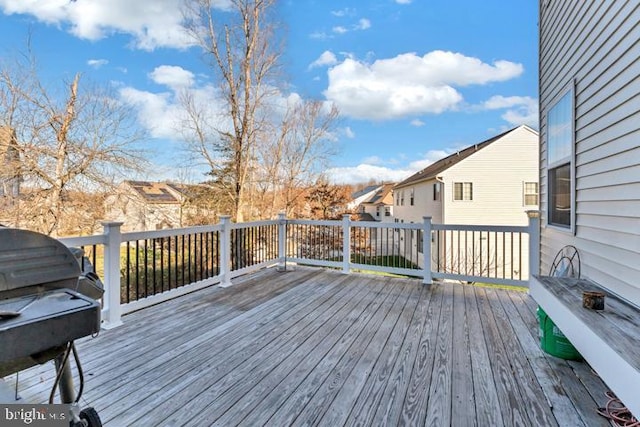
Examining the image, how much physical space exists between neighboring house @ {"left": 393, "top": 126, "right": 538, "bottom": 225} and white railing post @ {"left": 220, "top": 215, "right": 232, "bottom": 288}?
949 cm

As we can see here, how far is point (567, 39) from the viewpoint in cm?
337

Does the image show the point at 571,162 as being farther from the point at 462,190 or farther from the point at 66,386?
the point at 462,190

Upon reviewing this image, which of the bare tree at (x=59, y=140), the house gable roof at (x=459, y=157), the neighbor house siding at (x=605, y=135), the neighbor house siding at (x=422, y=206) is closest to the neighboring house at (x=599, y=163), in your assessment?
the neighbor house siding at (x=605, y=135)

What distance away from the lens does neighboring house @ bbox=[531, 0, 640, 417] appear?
6.05 ft

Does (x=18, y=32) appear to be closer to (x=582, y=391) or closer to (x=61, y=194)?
(x=61, y=194)

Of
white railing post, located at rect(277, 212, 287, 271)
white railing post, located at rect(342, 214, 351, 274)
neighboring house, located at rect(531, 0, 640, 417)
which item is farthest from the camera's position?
white railing post, located at rect(277, 212, 287, 271)

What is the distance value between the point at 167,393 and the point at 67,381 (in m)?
0.69

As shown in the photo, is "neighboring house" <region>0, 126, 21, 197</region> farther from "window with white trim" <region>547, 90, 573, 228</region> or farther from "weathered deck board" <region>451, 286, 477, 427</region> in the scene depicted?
"window with white trim" <region>547, 90, 573, 228</region>

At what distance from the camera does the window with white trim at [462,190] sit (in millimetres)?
12180

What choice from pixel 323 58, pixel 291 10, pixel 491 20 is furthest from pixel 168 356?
pixel 323 58

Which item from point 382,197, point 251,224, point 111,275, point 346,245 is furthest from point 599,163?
point 382,197

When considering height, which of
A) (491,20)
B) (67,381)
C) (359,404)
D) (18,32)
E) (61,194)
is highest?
(491,20)

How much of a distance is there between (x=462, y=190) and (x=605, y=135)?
33.7ft

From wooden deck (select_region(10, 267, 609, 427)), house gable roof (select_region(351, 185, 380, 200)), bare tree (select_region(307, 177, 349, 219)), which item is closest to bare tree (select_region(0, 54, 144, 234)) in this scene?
wooden deck (select_region(10, 267, 609, 427))
